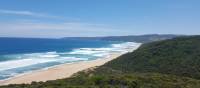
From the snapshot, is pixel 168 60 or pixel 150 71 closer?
pixel 150 71

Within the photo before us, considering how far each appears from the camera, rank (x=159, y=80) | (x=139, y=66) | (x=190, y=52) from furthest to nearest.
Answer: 1. (x=190, y=52)
2. (x=139, y=66)
3. (x=159, y=80)

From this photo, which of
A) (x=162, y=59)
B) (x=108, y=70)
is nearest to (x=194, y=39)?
(x=162, y=59)

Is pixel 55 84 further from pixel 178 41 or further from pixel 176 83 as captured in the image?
pixel 178 41

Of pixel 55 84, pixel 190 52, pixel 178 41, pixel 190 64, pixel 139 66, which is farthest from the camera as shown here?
pixel 178 41

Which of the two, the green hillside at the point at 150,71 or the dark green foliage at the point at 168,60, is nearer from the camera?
the green hillside at the point at 150,71

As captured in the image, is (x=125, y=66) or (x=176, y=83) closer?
(x=176, y=83)

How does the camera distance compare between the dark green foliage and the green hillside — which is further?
the dark green foliage

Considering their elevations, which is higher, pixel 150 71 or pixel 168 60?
pixel 168 60

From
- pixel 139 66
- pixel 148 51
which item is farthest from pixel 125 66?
pixel 148 51
